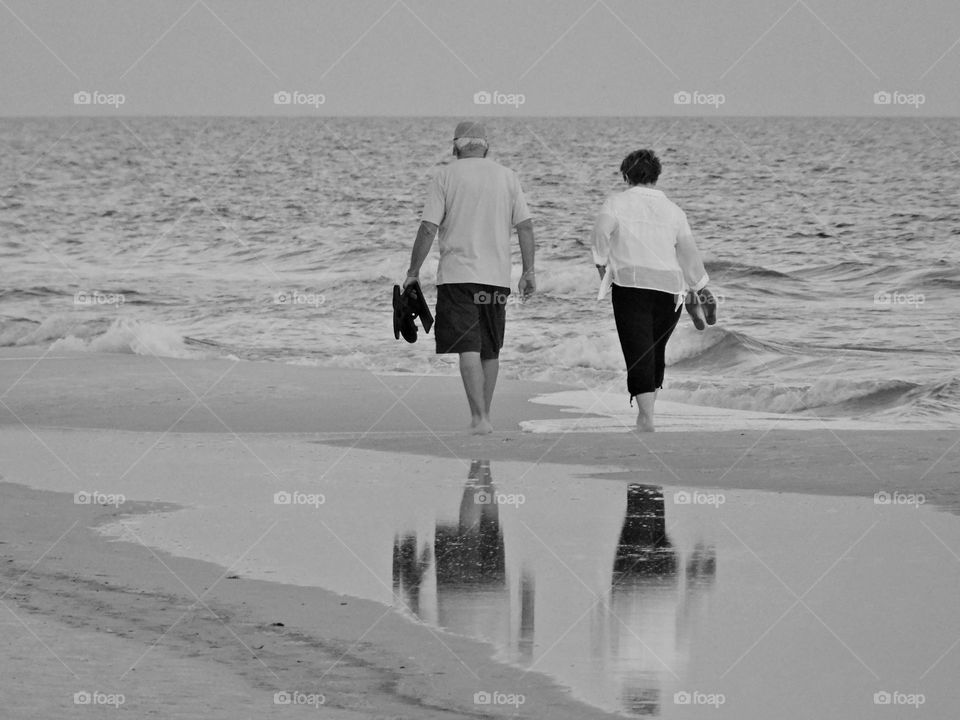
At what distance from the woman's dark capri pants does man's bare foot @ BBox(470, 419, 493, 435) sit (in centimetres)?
76

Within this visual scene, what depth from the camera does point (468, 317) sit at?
8.14 metres

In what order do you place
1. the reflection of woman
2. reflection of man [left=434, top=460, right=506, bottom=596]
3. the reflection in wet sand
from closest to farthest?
the reflection of woman, the reflection in wet sand, reflection of man [left=434, top=460, right=506, bottom=596]

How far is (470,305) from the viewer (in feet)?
26.8

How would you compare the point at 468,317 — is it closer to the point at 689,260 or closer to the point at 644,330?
the point at 644,330

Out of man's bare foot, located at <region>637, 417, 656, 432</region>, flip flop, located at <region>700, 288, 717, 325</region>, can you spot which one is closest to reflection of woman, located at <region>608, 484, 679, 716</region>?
man's bare foot, located at <region>637, 417, 656, 432</region>

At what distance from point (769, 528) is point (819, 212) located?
25.7 meters

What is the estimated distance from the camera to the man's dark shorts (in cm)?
813

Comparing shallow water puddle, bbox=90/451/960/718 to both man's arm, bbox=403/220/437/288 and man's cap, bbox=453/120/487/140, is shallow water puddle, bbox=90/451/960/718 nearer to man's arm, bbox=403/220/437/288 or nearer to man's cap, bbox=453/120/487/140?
man's arm, bbox=403/220/437/288

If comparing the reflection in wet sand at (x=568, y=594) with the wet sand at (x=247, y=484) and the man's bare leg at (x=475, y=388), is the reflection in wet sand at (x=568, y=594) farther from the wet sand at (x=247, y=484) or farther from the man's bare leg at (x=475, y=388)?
the man's bare leg at (x=475, y=388)

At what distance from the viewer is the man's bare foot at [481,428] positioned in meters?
8.18

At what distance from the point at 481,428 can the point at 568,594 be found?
340 cm

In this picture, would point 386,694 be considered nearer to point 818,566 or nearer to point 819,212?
point 818,566

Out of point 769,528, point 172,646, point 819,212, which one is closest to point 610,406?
point 769,528

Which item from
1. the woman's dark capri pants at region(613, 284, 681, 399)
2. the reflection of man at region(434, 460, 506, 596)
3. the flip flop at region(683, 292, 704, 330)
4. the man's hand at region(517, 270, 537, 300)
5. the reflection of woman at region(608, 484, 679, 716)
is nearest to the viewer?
the reflection of woman at region(608, 484, 679, 716)
